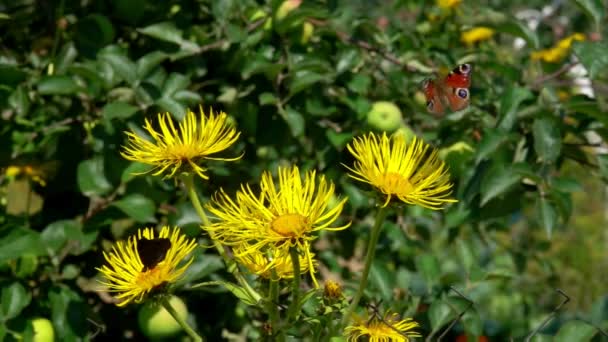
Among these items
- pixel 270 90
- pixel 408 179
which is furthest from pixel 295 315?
pixel 270 90

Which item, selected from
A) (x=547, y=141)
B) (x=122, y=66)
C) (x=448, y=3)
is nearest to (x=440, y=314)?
(x=547, y=141)

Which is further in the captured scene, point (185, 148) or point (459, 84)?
point (459, 84)

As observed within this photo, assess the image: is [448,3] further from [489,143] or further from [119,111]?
[119,111]

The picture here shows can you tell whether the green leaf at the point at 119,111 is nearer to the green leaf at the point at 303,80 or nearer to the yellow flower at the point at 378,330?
the green leaf at the point at 303,80

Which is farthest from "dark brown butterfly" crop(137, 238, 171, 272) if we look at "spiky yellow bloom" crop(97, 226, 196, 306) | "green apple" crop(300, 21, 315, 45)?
"green apple" crop(300, 21, 315, 45)

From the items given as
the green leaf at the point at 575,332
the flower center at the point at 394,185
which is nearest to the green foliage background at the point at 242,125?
the green leaf at the point at 575,332
